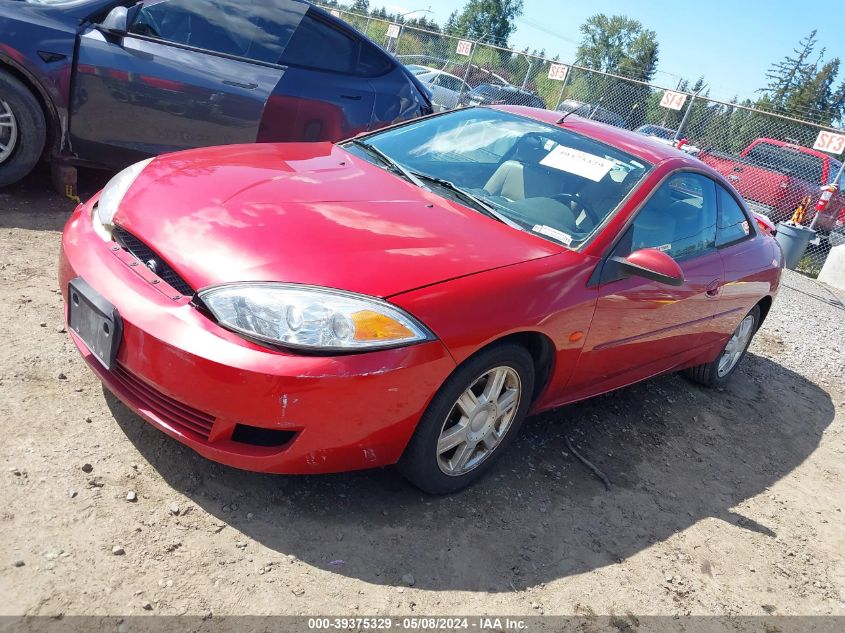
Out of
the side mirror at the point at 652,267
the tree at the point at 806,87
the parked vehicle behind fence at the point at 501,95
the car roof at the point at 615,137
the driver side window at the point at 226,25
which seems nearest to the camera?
the side mirror at the point at 652,267

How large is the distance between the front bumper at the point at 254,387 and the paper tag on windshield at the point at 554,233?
0.88 metres

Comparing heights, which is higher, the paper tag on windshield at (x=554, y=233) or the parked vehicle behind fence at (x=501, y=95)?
the parked vehicle behind fence at (x=501, y=95)

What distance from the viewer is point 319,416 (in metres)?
2.10

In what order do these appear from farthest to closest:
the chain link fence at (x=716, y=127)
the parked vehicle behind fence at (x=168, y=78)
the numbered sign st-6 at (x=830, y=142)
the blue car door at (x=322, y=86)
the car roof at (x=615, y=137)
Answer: the chain link fence at (x=716, y=127) → the numbered sign st-6 at (x=830, y=142) → the blue car door at (x=322, y=86) → the parked vehicle behind fence at (x=168, y=78) → the car roof at (x=615, y=137)

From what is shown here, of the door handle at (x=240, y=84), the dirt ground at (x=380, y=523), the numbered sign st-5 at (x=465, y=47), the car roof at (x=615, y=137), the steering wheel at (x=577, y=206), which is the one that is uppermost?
the numbered sign st-5 at (x=465, y=47)

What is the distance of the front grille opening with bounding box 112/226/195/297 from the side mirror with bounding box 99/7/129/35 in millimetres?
2432

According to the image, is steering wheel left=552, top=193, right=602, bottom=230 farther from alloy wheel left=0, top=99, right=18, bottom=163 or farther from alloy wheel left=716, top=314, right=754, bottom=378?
alloy wheel left=0, top=99, right=18, bottom=163

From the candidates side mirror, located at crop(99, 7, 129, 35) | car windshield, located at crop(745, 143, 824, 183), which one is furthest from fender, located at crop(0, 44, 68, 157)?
car windshield, located at crop(745, 143, 824, 183)

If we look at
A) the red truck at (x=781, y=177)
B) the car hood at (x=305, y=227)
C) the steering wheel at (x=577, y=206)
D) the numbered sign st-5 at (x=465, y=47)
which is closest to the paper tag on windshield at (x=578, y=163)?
the steering wheel at (x=577, y=206)

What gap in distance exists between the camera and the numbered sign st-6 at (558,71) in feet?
45.8

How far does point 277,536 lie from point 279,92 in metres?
3.60

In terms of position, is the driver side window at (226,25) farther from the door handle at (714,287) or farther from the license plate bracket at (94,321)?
the door handle at (714,287)

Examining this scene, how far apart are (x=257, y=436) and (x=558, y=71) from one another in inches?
538

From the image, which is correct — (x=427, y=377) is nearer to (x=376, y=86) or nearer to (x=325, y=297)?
(x=325, y=297)
